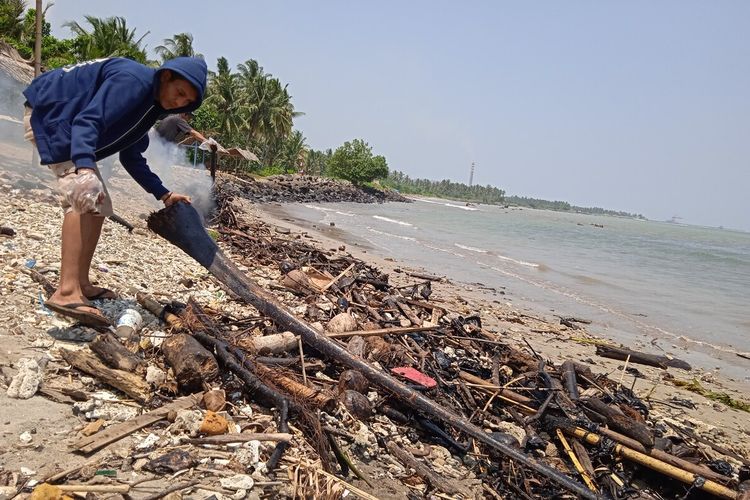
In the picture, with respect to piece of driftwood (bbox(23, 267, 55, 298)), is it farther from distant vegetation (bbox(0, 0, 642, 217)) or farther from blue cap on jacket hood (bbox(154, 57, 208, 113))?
distant vegetation (bbox(0, 0, 642, 217))

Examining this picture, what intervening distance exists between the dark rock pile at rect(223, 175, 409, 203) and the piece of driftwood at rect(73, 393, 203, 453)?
33.6 meters

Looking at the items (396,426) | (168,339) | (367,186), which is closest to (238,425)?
(168,339)

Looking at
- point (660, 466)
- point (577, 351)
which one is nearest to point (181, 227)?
point (660, 466)

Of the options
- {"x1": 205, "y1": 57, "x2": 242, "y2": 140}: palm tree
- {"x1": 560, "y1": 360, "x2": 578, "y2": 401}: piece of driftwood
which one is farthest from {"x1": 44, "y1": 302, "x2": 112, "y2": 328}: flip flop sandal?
{"x1": 205, "y1": 57, "x2": 242, "y2": 140}: palm tree

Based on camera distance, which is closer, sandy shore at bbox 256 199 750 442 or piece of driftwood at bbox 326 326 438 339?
piece of driftwood at bbox 326 326 438 339

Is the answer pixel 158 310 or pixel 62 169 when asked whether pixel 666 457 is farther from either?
pixel 62 169

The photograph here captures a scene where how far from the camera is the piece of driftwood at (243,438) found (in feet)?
8.09

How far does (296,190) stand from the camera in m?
51.1

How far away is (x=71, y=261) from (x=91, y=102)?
Answer: 1068mm

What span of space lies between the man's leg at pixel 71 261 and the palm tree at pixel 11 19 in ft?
105

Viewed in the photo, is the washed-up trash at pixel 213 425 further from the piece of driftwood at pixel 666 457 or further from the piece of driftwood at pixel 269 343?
the piece of driftwood at pixel 666 457

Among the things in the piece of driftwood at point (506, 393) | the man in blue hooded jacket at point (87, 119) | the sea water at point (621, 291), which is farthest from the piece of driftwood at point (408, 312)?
the sea water at point (621, 291)

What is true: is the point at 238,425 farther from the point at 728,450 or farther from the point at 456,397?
the point at 728,450

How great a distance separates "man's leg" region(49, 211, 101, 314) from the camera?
312 centimetres
